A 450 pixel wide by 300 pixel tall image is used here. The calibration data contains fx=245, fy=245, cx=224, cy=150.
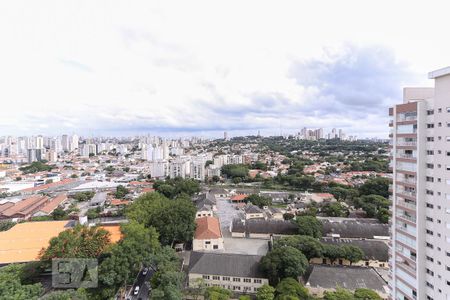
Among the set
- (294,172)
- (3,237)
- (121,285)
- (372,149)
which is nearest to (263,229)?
(121,285)

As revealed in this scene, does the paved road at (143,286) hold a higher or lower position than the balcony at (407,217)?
lower

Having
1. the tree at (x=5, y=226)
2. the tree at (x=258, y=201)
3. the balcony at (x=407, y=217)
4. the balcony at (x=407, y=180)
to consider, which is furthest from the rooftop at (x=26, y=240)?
the balcony at (x=407, y=180)

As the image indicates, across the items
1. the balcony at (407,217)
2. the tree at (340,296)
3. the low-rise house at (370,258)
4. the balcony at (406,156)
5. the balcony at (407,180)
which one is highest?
the balcony at (406,156)

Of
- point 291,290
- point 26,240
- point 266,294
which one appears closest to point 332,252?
point 291,290

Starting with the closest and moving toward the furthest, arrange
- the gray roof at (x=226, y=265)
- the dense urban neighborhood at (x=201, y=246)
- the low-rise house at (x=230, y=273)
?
the dense urban neighborhood at (x=201, y=246)
the low-rise house at (x=230, y=273)
the gray roof at (x=226, y=265)

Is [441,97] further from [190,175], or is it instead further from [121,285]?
[190,175]

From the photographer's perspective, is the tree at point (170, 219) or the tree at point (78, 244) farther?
the tree at point (170, 219)

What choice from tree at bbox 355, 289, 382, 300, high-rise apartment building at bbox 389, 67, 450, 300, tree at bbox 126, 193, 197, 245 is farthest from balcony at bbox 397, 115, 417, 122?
tree at bbox 126, 193, 197, 245

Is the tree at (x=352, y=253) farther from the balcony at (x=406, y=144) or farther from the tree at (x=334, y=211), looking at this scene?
the tree at (x=334, y=211)
